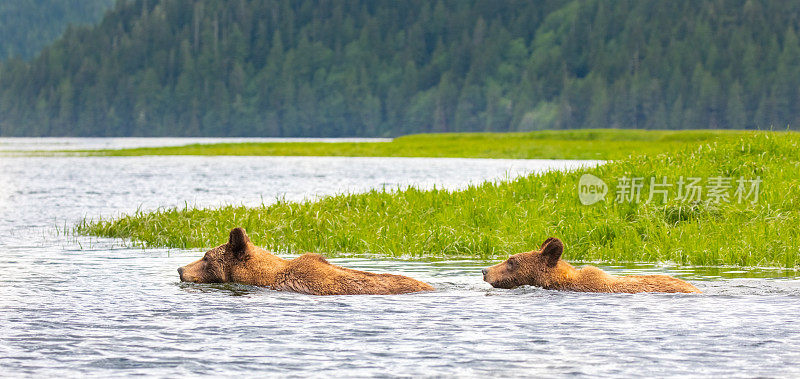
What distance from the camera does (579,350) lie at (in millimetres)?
13117

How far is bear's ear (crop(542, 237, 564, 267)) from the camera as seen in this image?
16.5 meters

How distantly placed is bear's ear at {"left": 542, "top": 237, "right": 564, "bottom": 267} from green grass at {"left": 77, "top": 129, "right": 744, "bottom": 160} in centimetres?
8180

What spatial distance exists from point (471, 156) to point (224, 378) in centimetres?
10025

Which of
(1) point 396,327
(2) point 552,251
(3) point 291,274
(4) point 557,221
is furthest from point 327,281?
(4) point 557,221

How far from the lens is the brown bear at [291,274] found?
669 inches

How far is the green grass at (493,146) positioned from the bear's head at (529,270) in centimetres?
8162

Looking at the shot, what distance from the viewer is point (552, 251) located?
16.8 metres

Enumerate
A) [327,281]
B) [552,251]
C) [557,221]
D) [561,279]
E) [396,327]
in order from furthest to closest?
[557,221] → [561,279] → [327,281] → [552,251] → [396,327]

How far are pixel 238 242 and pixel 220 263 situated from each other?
68 centimetres

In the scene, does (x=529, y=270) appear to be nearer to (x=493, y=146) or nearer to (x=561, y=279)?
(x=561, y=279)

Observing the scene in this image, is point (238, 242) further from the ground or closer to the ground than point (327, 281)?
further from the ground

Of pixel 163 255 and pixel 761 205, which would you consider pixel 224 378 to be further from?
pixel 761 205

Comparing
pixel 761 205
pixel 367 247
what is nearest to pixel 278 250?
pixel 367 247

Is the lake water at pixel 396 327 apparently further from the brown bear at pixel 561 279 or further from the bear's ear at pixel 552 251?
the bear's ear at pixel 552 251
